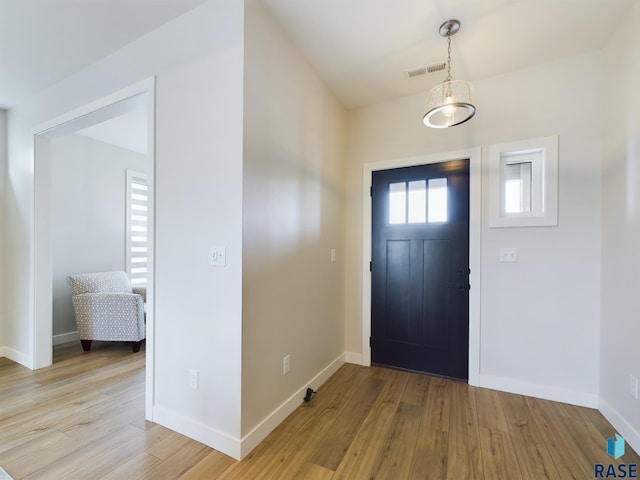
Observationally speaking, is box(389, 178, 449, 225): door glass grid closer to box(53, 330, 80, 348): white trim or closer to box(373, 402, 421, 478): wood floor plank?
box(373, 402, 421, 478): wood floor plank

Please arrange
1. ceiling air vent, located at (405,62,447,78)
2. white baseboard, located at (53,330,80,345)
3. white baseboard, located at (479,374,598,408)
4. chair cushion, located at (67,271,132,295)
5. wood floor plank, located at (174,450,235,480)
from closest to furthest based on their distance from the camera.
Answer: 1. wood floor plank, located at (174,450,235,480)
2. white baseboard, located at (479,374,598,408)
3. ceiling air vent, located at (405,62,447,78)
4. chair cushion, located at (67,271,132,295)
5. white baseboard, located at (53,330,80,345)

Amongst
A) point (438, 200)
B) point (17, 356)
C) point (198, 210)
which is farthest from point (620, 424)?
point (17, 356)

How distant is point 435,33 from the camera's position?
81.0 inches

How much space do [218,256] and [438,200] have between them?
208 cm

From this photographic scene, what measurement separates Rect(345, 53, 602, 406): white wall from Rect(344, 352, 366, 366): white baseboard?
1.13 metres

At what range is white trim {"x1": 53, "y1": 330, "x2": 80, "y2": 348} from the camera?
3.62m

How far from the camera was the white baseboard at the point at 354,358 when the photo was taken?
3.07 m

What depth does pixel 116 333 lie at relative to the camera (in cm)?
328

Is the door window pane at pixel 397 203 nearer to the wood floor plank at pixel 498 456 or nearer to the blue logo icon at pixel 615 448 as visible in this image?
the wood floor plank at pixel 498 456

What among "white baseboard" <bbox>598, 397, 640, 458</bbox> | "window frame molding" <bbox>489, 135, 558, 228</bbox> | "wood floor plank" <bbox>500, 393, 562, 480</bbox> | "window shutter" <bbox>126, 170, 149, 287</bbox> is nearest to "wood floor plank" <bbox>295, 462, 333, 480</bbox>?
"wood floor plank" <bbox>500, 393, 562, 480</bbox>

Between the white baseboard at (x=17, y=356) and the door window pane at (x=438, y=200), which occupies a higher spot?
the door window pane at (x=438, y=200)

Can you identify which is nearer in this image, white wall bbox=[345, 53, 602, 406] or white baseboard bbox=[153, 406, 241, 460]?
white baseboard bbox=[153, 406, 241, 460]

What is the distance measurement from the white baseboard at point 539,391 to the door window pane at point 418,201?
4.99 feet

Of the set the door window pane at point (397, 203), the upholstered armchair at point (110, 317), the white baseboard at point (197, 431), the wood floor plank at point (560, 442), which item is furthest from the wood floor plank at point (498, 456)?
the upholstered armchair at point (110, 317)
